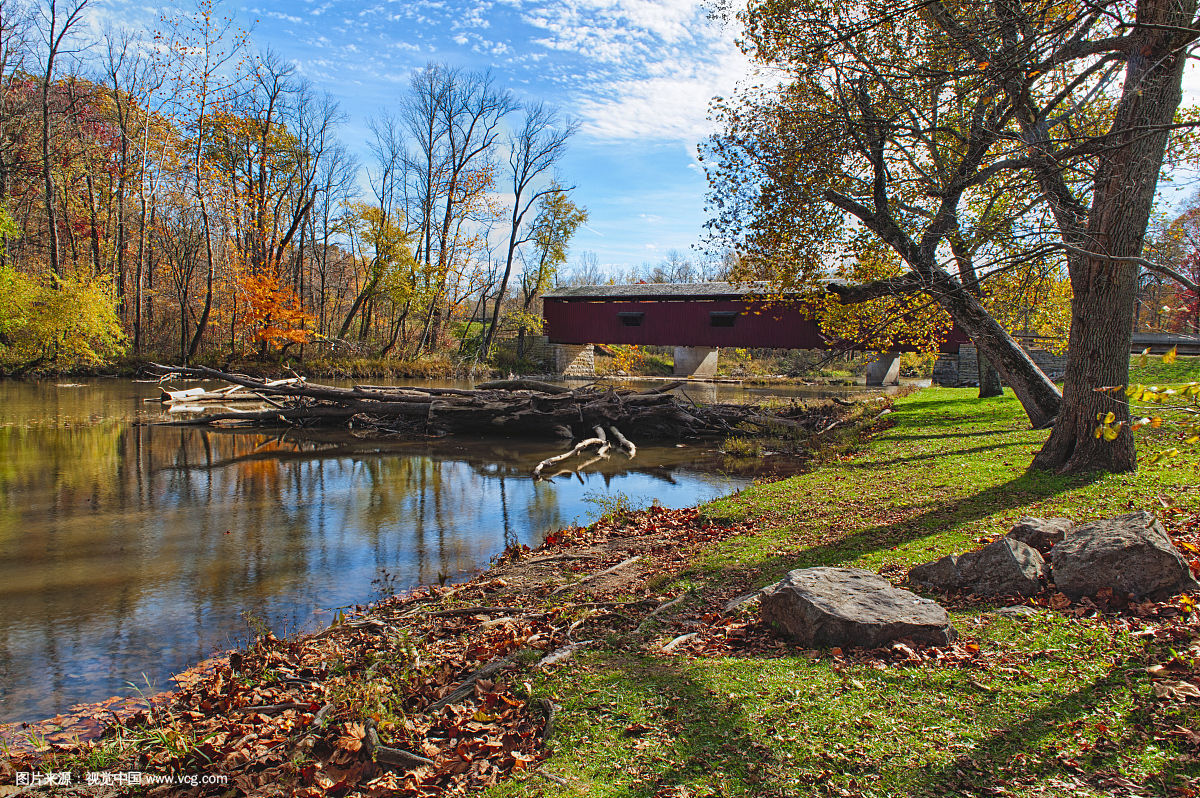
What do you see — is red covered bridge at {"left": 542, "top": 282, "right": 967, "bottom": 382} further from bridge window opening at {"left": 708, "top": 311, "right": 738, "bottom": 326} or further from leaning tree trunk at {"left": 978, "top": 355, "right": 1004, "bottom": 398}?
leaning tree trunk at {"left": 978, "top": 355, "right": 1004, "bottom": 398}

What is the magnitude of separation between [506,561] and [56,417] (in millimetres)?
16630

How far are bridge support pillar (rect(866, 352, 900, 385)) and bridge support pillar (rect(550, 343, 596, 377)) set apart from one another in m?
17.0

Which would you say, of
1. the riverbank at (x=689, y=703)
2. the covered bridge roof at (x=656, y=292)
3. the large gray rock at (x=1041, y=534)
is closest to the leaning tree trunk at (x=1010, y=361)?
the riverbank at (x=689, y=703)

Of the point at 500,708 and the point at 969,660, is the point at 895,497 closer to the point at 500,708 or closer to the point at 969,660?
the point at 969,660

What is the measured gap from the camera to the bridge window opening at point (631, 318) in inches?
1526

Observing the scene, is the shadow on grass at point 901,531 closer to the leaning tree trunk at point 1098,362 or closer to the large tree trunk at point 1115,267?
the leaning tree trunk at point 1098,362

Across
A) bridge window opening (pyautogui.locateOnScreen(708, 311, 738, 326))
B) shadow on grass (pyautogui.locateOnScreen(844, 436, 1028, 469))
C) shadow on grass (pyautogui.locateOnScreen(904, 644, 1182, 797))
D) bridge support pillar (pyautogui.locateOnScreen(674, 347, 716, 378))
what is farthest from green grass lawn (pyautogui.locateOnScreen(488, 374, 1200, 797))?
bridge support pillar (pyautogui.locateOnScreen(674, 347, 716, 378))

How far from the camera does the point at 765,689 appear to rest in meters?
3.48

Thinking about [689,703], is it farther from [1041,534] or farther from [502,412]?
[502,412]

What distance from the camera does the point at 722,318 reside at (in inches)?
1454

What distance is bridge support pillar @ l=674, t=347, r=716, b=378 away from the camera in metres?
41.3

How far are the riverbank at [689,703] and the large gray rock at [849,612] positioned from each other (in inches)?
5.5

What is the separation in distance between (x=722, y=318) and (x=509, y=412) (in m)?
22.2

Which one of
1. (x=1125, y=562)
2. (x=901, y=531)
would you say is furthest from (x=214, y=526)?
(x=1125, y=562)
